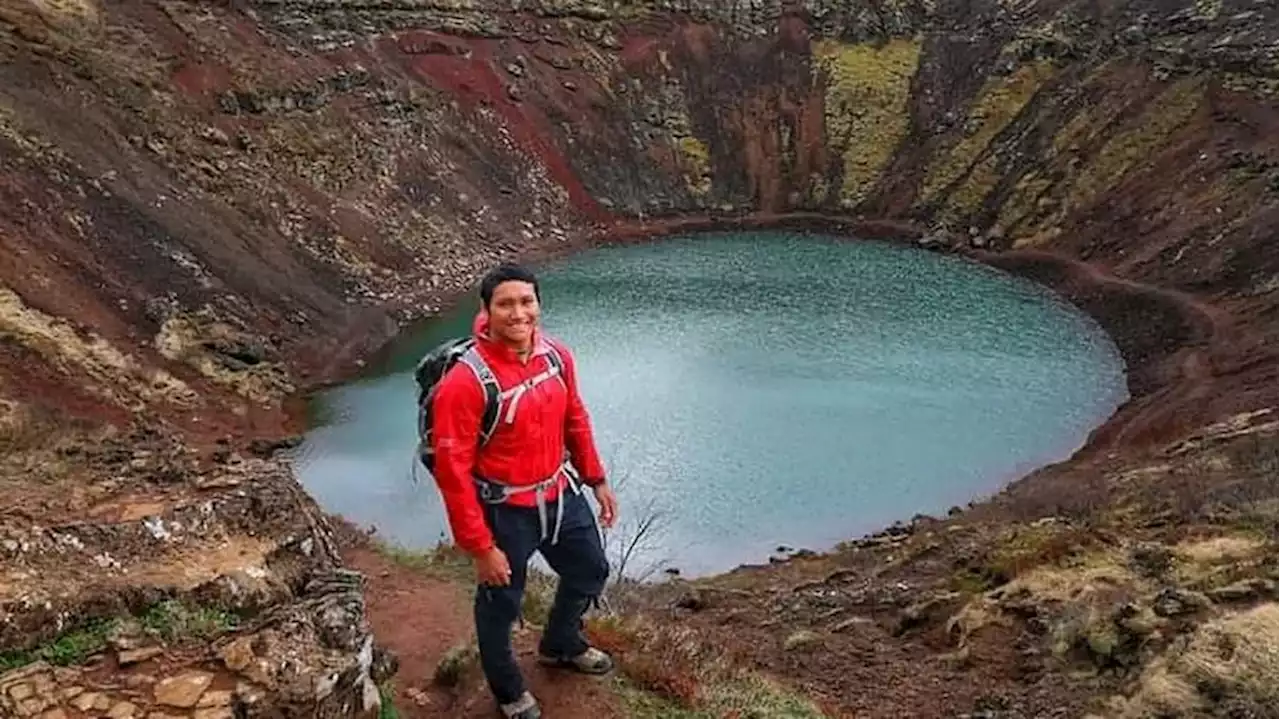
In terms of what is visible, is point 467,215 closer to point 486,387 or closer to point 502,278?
point 502,278

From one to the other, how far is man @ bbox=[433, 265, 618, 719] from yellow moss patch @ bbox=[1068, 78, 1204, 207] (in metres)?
43.3

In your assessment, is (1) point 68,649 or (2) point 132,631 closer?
(1) point 68,649

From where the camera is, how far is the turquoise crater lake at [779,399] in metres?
24.4

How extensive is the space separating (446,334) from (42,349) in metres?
13.3

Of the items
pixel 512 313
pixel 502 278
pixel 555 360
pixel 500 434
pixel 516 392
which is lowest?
pixel 500 434

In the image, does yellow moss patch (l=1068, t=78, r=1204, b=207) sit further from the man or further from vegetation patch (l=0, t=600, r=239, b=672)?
vegetation patch (l=0, t=600, r=239, b=672)

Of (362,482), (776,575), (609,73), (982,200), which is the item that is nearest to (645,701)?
(776,575)

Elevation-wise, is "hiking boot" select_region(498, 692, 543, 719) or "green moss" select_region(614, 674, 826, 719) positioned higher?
"hiking boot" select_region(498, 692, 543, 719)

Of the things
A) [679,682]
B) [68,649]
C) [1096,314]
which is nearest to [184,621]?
[68,649]

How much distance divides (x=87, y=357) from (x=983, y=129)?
39.9 m

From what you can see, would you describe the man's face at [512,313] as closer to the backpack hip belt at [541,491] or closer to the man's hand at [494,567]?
the backpack hip belt at [541,491]

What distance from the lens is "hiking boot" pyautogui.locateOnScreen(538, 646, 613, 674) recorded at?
26.9 feet

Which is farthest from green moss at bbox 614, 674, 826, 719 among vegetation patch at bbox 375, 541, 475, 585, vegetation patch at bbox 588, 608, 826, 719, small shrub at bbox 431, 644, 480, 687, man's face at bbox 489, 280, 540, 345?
vegetation patch at bbox 375, 541, 475, 585

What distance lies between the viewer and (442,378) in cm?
659
